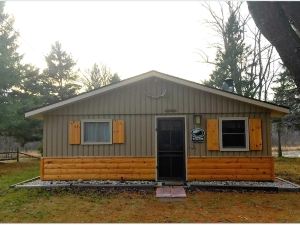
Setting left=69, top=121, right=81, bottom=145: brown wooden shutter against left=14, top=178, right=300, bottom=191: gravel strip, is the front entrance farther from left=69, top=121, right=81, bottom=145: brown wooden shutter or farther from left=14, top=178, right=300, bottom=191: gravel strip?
left=69, top=121, right=81, bottom=145: brown wooden shutter

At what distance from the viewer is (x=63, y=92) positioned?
35.2 m

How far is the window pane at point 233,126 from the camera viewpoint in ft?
39.5

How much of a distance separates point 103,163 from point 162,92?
330cm

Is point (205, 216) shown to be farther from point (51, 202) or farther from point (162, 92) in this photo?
point (162, 92)

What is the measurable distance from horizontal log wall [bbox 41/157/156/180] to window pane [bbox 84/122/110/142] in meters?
0.68

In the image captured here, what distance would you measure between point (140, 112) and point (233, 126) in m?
3.34

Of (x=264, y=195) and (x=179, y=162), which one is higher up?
(x=179, y=162)

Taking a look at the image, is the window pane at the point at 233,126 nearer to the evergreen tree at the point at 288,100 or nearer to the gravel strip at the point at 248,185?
the gravel strip at the point at 248,185

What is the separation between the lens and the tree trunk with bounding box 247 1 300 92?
4.12 metres

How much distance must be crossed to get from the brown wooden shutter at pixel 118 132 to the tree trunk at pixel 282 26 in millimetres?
Answer: 8267

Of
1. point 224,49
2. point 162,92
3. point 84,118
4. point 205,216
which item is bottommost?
point 205,216

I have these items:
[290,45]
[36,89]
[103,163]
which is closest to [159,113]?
[103,163]

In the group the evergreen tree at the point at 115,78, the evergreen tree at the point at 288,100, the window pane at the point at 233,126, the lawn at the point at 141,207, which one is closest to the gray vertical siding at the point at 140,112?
the window pane at the point at 233,126

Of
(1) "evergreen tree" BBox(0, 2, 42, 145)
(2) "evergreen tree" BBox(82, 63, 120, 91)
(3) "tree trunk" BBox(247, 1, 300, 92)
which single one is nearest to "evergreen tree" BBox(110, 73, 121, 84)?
(2) "evergreen tree" BBox(82, 63, 120, 91)
